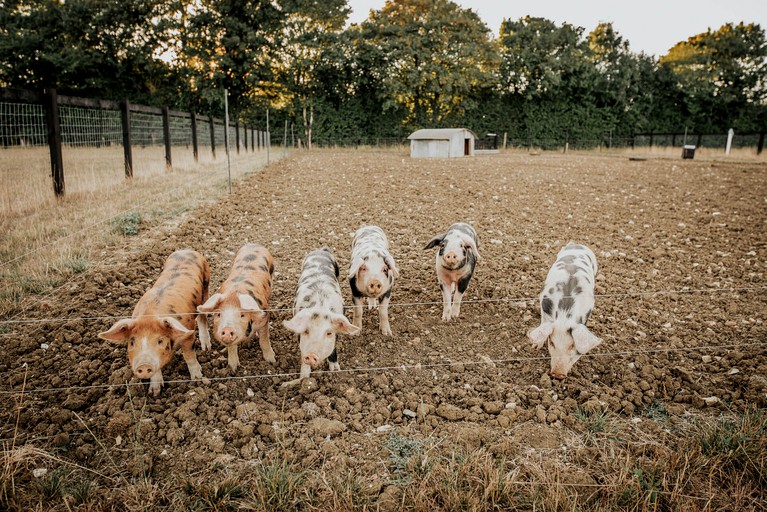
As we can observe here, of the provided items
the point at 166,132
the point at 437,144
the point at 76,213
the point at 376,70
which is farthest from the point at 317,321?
the point at 376,70

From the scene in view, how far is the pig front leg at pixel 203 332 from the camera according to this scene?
139 inches

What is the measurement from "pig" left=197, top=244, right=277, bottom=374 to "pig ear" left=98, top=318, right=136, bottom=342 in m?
0.40

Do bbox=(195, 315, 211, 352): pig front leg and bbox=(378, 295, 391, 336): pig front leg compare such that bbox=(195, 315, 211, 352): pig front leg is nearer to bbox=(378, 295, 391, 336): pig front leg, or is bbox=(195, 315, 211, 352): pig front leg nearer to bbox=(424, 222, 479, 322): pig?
bbox=(378, 295, 391, 336): pig front leg

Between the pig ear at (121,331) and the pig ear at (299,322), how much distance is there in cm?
88

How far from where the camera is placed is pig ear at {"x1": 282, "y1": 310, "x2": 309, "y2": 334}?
3.05m

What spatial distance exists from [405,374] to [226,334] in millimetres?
1231

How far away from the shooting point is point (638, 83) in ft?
94.8

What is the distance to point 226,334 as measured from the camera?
2.94 m

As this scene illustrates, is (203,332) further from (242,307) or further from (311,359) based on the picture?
(311,359)

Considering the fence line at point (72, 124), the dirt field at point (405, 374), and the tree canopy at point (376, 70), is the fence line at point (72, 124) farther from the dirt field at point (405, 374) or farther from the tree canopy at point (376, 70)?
the tree canopy at point (376, 70)

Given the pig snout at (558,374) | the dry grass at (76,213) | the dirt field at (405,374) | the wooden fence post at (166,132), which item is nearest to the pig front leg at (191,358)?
the dirt field at (405,374)

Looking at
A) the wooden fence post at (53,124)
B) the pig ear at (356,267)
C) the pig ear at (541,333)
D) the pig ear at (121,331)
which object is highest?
the wooden fence post at (53,124)

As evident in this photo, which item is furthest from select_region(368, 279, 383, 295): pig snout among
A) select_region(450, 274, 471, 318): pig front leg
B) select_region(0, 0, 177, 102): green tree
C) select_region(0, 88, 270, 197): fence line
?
select_region(0, 0, 177, 102): green tree

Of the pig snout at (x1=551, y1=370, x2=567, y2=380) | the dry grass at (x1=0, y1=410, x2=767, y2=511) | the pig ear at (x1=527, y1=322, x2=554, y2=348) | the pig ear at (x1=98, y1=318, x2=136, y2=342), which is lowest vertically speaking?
the dry grass at (x1=0, y1=410, x2=767, y2=511)
